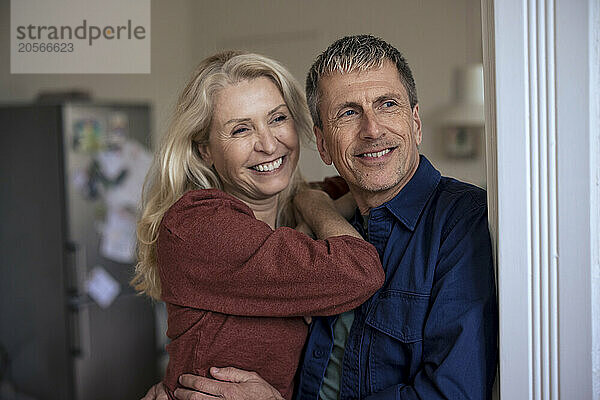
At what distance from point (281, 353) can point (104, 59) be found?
1.07 metres

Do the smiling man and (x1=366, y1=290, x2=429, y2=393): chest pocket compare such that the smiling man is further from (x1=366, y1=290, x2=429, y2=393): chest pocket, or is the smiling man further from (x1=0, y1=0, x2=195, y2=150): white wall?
(x1=0, y1=0, x2=195, y2=150): white wall

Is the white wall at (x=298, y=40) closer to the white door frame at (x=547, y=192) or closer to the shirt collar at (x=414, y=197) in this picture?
the shirt collar at (x=414, y=197)

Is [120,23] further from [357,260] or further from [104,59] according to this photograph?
[357,260]

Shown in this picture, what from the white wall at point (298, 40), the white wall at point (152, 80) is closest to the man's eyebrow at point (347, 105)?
the white wall at point (298, 40)

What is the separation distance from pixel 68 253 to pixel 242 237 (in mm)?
2043

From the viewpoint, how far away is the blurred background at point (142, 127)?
9.01 feet

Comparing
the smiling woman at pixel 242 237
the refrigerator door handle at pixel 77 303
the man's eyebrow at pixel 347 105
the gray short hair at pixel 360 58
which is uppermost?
the gray short hair at pixel 360 58

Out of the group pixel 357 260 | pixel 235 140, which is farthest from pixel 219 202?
pixel 357 260

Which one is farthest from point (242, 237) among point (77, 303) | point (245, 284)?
point (77, 303)

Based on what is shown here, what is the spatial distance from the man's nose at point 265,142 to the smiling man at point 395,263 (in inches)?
3.8

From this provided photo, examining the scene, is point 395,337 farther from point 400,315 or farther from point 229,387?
point 229,387

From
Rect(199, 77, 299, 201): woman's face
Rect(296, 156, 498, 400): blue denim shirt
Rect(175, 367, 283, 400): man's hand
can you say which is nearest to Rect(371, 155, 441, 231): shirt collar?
Rect(296, 156, 498, 400): blue denim shirt

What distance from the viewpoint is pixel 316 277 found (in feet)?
3.67

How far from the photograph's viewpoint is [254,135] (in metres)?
1.35
